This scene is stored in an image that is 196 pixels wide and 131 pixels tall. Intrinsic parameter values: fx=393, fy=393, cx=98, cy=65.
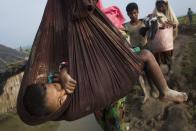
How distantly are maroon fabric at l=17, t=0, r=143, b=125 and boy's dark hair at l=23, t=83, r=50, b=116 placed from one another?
3 cm

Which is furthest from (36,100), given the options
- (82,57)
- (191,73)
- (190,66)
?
Result: (190,66)

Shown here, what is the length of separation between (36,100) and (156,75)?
68cm

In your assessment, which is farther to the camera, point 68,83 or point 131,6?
point 131,6

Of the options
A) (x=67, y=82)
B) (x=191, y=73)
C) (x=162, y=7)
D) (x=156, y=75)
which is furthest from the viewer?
(x=191, y=73)

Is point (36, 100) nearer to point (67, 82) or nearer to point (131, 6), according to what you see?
point (67, 82)

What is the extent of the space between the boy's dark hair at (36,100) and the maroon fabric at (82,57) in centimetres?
3

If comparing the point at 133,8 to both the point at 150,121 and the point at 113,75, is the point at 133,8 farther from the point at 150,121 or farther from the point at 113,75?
the point at 113,75

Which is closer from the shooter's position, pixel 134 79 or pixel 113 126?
pixel 134 79

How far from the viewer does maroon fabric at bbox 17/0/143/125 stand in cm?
197

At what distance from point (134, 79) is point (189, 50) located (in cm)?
890

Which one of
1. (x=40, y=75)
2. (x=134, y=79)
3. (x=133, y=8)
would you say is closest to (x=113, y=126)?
(x=134, y=79)

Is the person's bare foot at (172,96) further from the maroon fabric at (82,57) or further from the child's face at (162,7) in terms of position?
the child's face at (162,7)

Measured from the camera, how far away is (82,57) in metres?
2.03

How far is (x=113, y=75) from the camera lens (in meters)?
2.05
